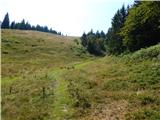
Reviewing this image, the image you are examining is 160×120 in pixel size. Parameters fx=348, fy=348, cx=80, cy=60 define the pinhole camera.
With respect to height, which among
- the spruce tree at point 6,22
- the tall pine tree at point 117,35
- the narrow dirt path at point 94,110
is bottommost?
the narrow dirt path at point 94,110

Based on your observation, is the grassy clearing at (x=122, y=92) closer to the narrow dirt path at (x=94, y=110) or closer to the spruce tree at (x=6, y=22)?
the narrow dirt path at (x=94, y=110)

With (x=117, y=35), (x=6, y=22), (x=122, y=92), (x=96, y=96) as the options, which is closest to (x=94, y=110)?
(x=96, y=96)

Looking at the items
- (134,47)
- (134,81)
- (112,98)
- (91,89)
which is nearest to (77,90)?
(91,89)

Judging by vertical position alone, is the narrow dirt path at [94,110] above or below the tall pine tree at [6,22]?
below

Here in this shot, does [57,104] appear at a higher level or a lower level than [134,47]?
lower

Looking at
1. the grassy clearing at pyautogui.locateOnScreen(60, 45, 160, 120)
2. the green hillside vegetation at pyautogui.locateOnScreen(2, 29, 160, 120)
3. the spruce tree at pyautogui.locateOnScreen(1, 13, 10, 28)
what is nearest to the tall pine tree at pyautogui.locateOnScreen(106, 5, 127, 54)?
the green hillside vegetation at pyautogui.locateOnScreen(2, 29, 160, 120)

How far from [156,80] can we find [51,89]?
9855 millimetres

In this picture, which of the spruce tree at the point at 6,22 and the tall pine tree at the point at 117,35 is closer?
the tall pine tree at the point at 117,35

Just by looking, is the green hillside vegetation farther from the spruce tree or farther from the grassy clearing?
the spruce tree

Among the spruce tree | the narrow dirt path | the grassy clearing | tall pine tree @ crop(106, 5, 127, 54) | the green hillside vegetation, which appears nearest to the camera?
the narrow dirt path

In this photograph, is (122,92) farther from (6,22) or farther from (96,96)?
(6,22)

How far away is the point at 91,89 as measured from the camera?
31766 mm

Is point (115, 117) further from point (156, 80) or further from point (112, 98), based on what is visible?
point (156, 80)

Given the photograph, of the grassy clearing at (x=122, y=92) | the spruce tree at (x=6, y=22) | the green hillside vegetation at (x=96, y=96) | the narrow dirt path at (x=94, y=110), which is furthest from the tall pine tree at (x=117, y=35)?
the spruce tree at (x=6, y=22)
